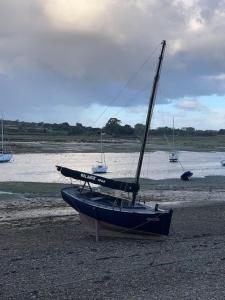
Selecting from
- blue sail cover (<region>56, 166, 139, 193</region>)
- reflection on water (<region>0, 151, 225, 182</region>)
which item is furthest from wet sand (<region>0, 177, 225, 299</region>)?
reflection on water (<region>0, 151, 225, 182</region>)

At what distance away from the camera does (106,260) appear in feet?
46.8

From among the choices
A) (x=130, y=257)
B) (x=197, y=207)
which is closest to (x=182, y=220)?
(x=197, y=207)

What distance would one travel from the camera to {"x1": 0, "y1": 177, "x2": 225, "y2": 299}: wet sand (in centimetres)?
1103

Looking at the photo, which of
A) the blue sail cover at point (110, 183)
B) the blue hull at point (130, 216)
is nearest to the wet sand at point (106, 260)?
the blue hull at point (130, 216)

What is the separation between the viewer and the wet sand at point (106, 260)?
1103 cm

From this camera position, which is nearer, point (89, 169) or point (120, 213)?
point (120, 213)

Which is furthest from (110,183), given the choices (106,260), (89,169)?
(89,169)

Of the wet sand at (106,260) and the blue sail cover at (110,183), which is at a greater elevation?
the blue sail cover at (110,183)

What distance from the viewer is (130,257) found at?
48.3 ft

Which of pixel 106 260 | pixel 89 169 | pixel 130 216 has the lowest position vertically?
pixel 89 169

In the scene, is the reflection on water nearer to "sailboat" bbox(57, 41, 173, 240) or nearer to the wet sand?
the wet sand

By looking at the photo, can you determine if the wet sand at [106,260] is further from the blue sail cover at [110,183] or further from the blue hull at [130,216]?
the blue sail cover at [110,183]

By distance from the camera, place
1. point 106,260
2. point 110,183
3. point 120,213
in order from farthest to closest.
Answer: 1. point 110,183
2. point 120,213
3. point 106,260

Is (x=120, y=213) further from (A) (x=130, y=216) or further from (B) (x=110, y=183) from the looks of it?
(B) (x=110, y=183)
